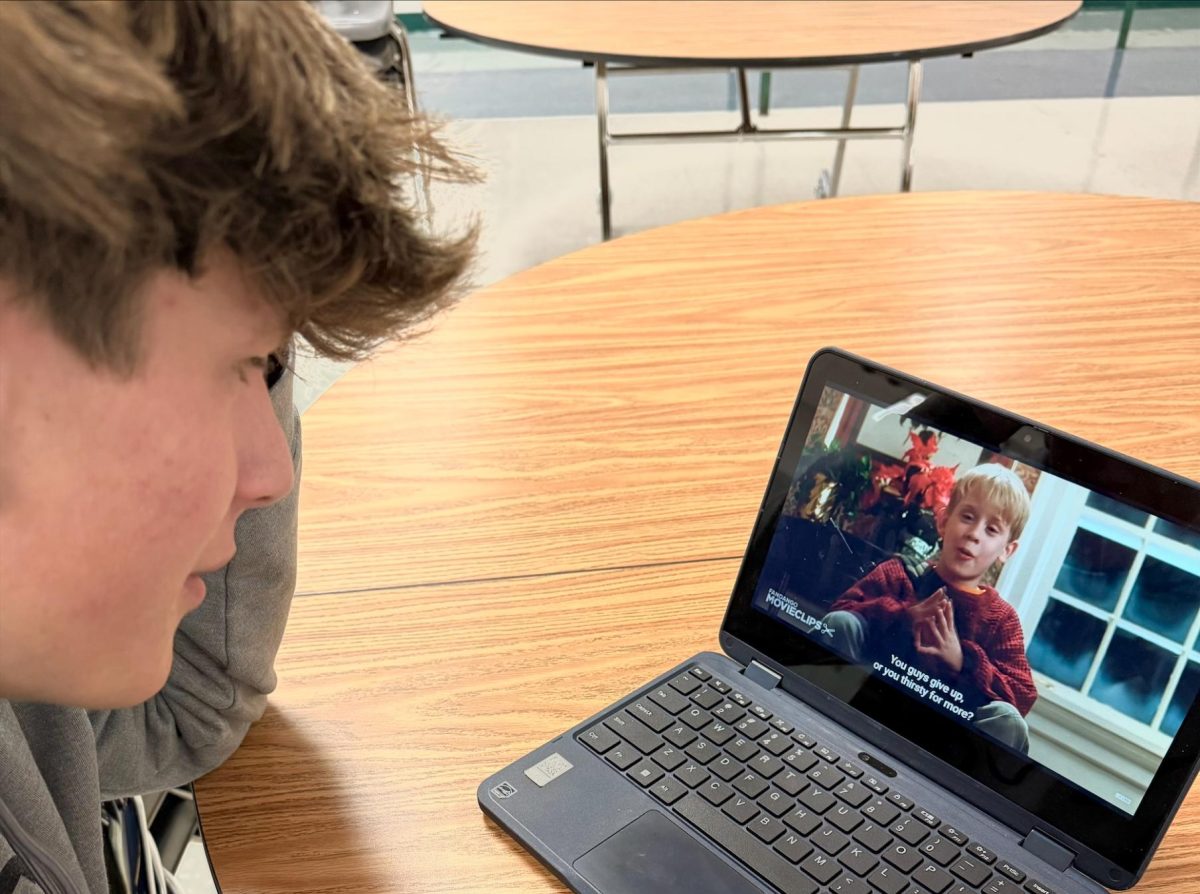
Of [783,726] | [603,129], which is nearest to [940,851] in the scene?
[783,726]

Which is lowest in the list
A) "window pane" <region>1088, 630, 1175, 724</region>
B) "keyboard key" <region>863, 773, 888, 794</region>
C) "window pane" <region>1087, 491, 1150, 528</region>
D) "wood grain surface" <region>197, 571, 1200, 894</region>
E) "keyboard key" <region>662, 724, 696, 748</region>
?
"wood grain surface" <region>197, 571, 1200, 894</region>

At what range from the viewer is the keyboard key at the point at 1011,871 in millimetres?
633

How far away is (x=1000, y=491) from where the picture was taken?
69 centimetres

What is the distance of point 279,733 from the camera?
2.52 feet

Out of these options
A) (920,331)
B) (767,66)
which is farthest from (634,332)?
(767,66)

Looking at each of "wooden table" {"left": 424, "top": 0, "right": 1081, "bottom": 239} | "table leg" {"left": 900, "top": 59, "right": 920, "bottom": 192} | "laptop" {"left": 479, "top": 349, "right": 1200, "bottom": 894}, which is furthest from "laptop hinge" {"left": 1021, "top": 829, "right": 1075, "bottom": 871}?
"table leg" {"left": 900, "top": 59, "right": 920, "bottom": 192}

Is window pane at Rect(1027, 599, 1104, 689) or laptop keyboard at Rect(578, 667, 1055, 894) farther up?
window pane at Rect(1027, 599, 1104, 689)

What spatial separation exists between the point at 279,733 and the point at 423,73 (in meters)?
3.88

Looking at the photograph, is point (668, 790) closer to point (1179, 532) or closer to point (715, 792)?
point (715, 792)

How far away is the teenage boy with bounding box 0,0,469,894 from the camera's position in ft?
1.22

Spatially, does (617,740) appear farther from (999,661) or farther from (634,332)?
(634,332)

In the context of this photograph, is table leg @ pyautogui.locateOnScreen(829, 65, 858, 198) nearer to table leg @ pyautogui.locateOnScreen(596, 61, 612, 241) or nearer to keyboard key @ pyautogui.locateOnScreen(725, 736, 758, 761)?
table leg @ pyautogui.locateOnScreen(596, 61, 612, 241)

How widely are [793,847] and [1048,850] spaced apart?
5.6 inches

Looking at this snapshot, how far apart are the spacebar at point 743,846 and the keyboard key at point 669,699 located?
0.07 m
